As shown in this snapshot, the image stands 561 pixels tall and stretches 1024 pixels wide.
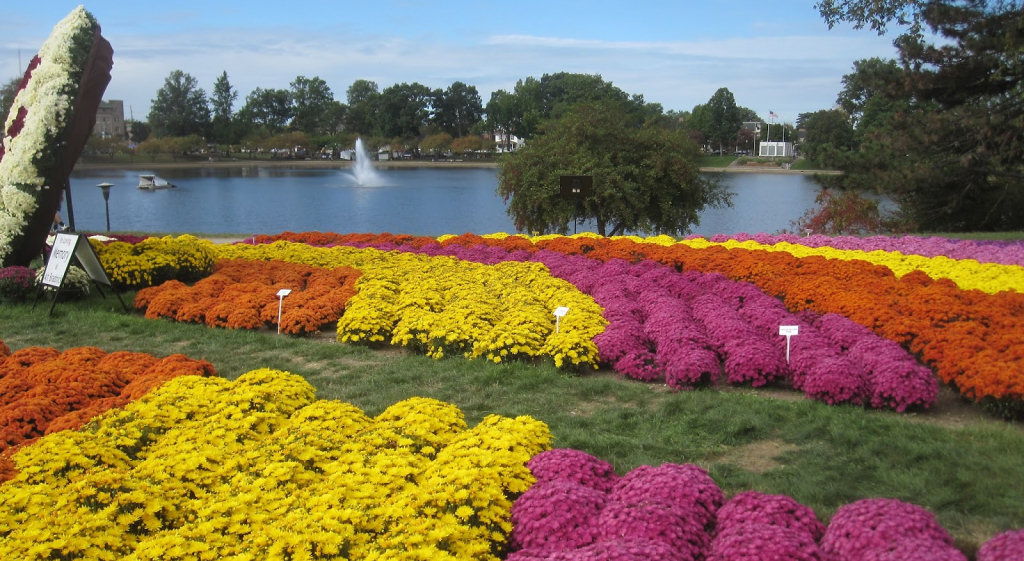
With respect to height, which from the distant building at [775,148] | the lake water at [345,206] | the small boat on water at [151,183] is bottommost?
the lake water at [345,206]

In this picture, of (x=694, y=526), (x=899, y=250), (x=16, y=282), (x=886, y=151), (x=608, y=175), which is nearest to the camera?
(x=694, y=526)

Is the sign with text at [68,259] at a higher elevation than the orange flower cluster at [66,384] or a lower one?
higher

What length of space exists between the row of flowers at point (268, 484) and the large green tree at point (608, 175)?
2012cm

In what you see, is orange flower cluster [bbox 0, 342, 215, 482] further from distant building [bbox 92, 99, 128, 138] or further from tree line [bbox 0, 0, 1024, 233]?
distant building [bbox 92, 99, 128, 138]

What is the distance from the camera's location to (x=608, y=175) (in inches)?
995

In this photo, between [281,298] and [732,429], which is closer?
[732,429]

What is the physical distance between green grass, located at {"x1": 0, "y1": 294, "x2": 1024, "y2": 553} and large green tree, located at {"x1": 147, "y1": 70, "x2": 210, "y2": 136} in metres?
106

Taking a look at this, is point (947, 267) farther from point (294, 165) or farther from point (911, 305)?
point (294, 165)

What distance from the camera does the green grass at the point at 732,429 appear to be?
16.5ft

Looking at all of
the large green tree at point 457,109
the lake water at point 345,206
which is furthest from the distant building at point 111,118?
the lake water at point 345,206

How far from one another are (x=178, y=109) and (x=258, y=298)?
10585cm

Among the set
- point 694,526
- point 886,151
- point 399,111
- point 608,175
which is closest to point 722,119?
point 399,111

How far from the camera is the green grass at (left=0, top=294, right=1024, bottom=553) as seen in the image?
5016mm

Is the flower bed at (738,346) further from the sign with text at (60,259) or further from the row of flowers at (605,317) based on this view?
the sign with text at (60,259)
